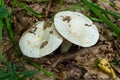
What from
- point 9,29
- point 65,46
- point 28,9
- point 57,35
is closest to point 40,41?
point 57,35

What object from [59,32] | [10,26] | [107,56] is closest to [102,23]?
[107,56]

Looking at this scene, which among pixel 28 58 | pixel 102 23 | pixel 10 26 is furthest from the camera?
pixel 102 23

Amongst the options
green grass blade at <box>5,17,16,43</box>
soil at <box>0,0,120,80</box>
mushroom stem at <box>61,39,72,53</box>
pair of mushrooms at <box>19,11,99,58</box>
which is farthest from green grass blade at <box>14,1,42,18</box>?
mushroom stem at <box>61,39,72,53</box>

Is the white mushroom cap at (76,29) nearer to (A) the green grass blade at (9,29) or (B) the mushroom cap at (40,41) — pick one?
(B) the mushroom cap at (40,41)

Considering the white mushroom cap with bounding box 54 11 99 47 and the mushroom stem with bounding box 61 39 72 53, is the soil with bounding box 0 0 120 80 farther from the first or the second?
the white mushroom cap with bounding box 54 11 99 47

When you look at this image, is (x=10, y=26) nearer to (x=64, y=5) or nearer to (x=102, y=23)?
(x=64, y=5)

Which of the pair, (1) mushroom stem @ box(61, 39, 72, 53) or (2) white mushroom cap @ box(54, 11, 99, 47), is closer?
(2) white mushroom cap @ box(54, 11, 99, 47)

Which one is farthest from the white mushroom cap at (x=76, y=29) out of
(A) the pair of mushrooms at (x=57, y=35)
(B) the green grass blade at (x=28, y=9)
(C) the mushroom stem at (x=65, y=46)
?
(B) the green grass blade at (x=28, y=9)

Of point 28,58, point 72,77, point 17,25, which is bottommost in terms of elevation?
point 72,77
